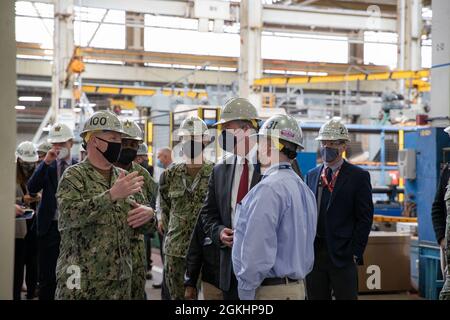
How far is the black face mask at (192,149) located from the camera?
537 centimetres

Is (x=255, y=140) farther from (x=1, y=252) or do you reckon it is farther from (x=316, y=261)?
(x=1, y=252)

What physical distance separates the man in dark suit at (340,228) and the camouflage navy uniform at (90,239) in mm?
1940

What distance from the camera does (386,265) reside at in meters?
7.38

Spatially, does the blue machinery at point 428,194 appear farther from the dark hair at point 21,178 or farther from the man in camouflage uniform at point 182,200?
the dark hair at point 21,178

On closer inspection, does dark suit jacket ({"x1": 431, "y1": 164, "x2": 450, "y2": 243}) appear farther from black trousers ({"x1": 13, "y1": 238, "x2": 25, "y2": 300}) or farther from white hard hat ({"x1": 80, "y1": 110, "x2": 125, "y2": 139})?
black trousers ({"x1": 13, "y1": 238, "x2": 25, "y2": 300})

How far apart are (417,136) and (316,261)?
301 cm

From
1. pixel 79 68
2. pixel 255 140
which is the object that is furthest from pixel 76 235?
pixel 79 68

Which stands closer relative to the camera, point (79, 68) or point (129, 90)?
point (79, 68)

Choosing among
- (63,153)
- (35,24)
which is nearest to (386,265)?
(63,153)

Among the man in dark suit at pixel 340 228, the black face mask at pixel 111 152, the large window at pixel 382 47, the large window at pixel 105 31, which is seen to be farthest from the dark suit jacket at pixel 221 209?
the large window at pixel 382 47

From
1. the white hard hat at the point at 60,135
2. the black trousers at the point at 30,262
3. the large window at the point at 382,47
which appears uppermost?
the large window at the point at 382,47

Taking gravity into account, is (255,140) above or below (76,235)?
above

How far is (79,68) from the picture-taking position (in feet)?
46.9

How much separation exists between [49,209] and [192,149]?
71.6 inches
